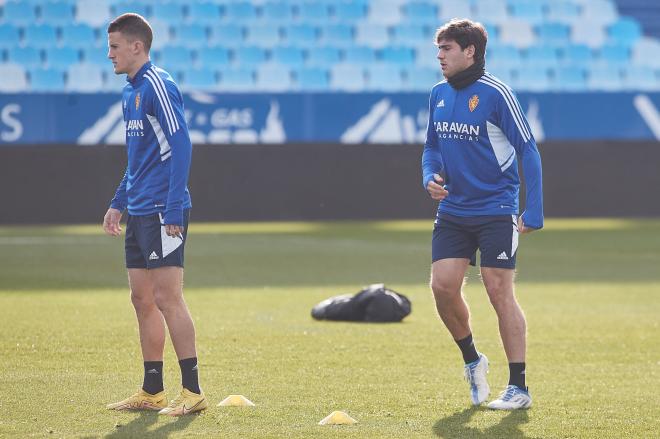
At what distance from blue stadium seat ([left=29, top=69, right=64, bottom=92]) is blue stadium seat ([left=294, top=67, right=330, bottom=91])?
15.5ft

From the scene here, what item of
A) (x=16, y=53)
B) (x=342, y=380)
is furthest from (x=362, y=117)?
(x=342, y=380)

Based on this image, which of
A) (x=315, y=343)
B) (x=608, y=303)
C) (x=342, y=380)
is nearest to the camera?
(x=342, y=380)

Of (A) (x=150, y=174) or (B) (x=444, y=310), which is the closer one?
(A) (x=150, y=174)

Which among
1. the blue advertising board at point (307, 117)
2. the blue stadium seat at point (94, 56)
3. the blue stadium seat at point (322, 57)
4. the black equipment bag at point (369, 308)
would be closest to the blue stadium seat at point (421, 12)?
the blue stadium seat at point (322, 57)

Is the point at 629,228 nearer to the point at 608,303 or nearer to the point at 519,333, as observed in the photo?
the point at 608,303

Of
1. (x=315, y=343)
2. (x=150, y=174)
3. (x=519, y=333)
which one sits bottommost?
(x=315, y=343)

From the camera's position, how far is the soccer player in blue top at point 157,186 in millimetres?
6566

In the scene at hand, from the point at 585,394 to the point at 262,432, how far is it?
87.4 inches

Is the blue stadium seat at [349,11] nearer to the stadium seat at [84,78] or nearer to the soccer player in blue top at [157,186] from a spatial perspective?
the stadium seat at [84,78]

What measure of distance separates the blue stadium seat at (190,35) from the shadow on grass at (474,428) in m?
21.2

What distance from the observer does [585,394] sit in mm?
7562

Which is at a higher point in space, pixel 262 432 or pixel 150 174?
pixel 150 174

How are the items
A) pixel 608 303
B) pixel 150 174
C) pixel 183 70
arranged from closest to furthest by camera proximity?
1. pixel 150 174
2. pixel 608 303
3. pixel 183 70

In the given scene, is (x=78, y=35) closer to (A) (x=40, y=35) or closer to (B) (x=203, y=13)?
(A) (x=40, y=35)
